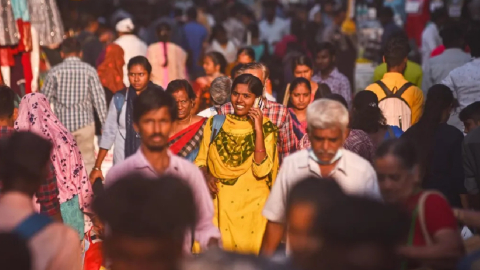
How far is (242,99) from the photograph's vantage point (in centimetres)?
807

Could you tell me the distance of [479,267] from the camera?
4.41 meters

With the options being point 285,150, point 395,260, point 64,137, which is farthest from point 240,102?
point 395,260

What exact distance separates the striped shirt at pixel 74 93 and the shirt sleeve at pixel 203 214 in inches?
241

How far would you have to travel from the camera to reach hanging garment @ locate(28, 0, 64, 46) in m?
13.5

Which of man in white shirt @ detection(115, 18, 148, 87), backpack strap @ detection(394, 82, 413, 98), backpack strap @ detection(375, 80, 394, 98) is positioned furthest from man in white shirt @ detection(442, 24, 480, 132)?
man in white shirt @ detection(115, 18, 148, 87)

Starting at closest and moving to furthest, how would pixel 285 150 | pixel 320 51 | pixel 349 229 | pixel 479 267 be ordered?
1. pixel 349 229
2. pixel 479 267
3. pixel 285 150
4. pixel 320 51

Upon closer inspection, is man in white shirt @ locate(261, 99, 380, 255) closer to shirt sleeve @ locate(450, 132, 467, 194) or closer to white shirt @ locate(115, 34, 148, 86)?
shirt sleeve @ locate(450, 132, 467, 194)

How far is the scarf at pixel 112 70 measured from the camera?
13.6m

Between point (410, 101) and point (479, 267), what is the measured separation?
547 centimetres

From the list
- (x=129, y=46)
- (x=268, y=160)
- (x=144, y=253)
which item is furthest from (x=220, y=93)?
(x=144, y=253)

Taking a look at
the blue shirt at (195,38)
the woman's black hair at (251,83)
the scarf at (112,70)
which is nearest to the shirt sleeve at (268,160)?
the woman's black hair at (251,83)

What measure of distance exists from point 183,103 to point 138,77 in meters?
1.34

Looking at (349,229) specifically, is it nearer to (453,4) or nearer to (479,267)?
(479,267)

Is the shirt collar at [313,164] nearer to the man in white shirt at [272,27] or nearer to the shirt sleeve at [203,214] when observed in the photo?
the shirt sleeve at [203,214]
